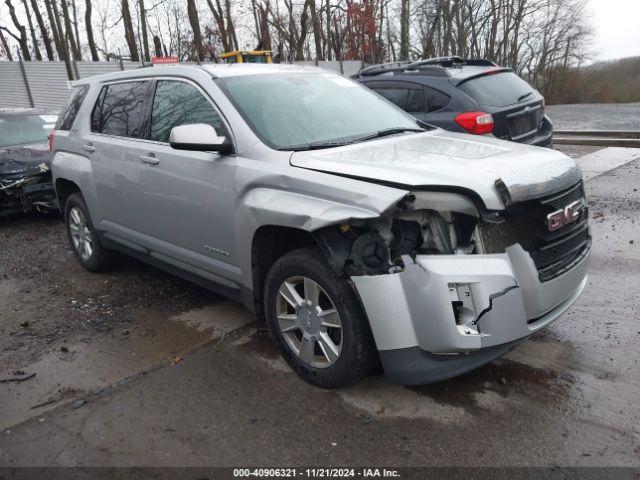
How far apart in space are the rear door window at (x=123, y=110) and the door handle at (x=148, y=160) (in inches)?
9.9

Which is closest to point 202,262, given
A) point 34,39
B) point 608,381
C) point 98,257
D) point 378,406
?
point 378,406

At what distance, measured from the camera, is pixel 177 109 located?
12.8 feet

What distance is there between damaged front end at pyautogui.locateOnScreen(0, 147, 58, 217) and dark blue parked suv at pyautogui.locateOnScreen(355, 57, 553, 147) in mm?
4797

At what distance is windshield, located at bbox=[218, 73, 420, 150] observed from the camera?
341 centimetres

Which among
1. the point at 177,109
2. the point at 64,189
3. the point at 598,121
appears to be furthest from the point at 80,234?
the point at 598,121

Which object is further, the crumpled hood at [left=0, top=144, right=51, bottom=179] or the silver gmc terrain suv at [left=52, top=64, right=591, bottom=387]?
the crumpled hood at [left=0, top=144, right=51, bottom=179]

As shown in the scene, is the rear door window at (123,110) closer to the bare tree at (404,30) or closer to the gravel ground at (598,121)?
the gravel ground at (598,121)

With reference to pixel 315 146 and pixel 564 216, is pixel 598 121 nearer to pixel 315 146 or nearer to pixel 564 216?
pixel 564 216

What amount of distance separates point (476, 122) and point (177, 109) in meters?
3.75

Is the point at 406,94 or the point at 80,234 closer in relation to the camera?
the point at 80,234

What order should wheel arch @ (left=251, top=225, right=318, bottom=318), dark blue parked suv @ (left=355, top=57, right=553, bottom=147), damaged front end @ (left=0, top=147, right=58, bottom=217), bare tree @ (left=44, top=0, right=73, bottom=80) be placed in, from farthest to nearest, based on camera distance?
1. bare tree @ (left=44, top=0, right=73, bottom=80)
2. damaged front end @ (left=0, top=147, right=58, bottom=217)
3. dark blue parked suv @ (left=355, top=57, right=553, bottom=147)
4. wheel arch @ (left=251, top=225, right=318, bottom=318)

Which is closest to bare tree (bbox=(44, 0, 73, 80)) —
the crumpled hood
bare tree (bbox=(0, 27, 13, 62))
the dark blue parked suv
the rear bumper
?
bare tree (bbox=(0, 27, 13, 62))

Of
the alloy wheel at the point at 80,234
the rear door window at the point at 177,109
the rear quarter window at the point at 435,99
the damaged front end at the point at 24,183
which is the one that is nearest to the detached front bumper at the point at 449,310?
the rear door window at the point at 177,109

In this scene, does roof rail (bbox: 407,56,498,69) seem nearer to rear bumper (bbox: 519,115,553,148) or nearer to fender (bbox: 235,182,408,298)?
rear bumper (bbox: 519,115,553,148)
